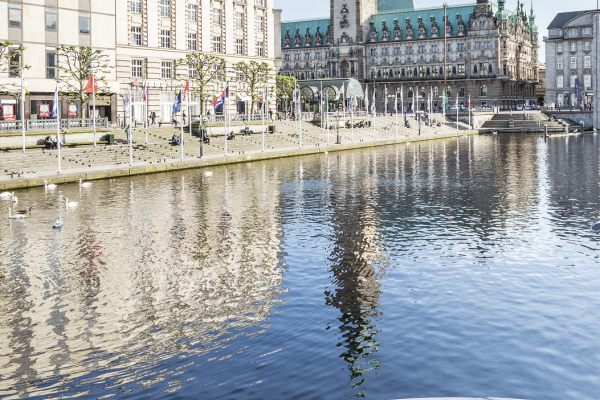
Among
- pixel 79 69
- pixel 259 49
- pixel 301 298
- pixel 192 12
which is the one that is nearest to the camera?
pixel 301 298

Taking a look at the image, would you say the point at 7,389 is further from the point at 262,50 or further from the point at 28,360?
the point at 262,50

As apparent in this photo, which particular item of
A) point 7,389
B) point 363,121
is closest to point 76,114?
point 363,121

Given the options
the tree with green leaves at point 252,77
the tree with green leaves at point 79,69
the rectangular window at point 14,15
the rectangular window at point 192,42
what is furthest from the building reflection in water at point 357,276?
the tree with green leaves at point 252,77

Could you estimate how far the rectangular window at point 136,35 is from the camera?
102m

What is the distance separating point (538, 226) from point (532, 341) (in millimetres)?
18838

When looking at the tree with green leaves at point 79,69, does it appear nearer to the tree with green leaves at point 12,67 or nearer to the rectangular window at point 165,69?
the tree with green leaves at point 12,67

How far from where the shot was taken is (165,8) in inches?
4222

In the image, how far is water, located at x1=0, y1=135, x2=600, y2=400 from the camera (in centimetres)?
1764

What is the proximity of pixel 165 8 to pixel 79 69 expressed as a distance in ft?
88.4

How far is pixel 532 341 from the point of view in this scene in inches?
795

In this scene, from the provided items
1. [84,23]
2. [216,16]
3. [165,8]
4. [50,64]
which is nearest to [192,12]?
[216,16]

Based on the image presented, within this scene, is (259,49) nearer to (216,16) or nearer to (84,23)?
(216,16)

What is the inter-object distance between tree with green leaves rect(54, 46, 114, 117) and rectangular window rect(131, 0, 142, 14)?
38.8 ft

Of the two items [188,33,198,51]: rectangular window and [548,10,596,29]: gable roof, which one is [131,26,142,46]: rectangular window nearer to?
[188,33,198,51]: rectangular window
